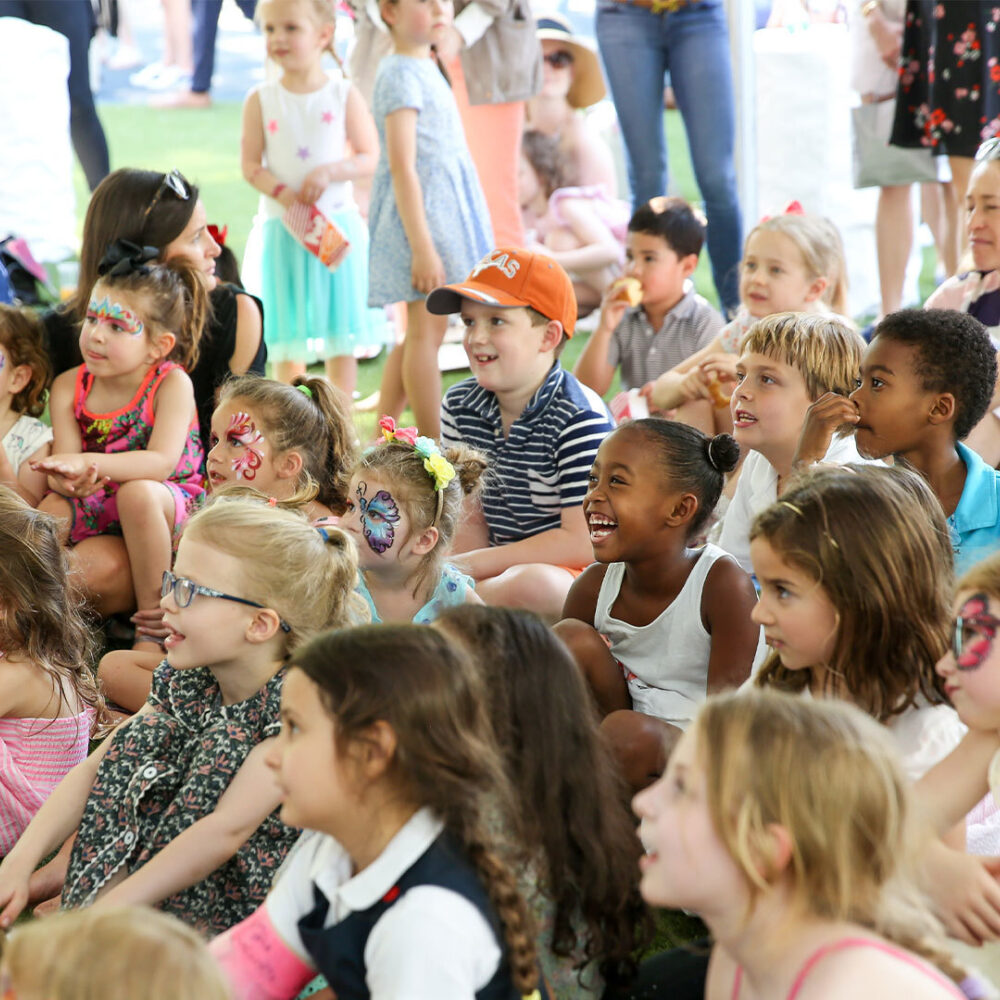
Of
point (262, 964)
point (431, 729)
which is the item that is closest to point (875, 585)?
point (431, 729)

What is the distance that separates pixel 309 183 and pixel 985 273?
7.10 ft

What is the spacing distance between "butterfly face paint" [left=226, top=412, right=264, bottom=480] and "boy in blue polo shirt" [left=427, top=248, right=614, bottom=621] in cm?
49

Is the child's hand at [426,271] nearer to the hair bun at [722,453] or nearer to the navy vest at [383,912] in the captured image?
the hair bun at [722,453]

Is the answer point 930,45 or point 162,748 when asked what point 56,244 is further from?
point 162,748

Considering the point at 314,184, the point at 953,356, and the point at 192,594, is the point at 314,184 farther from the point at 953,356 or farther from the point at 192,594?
the point at 192,594

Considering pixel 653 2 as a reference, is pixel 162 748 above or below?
below

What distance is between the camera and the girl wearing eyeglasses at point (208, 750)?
191cm

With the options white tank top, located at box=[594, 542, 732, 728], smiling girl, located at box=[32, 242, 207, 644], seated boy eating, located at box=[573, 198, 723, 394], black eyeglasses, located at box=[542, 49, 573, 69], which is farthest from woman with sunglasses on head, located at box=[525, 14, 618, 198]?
white tank top, located at box=[594, 542, 732, 728]

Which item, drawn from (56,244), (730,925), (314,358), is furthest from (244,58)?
(730,925)

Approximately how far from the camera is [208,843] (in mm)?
1877

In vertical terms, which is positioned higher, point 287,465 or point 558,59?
point 558,59

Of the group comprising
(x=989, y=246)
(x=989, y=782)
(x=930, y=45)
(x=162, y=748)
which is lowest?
(x=162, y=748)

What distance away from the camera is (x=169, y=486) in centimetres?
Answer: 305

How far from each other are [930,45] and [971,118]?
33cm
